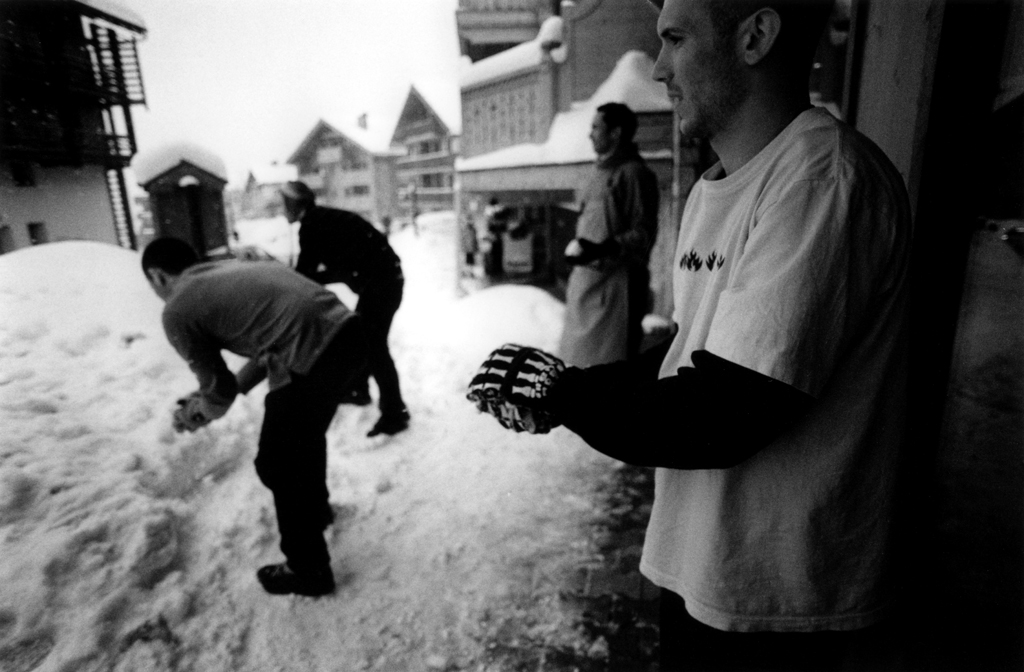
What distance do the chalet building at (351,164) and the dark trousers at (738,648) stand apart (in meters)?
28.9

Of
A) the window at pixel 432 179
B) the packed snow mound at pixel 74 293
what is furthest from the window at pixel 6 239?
the window at pixel 432 179

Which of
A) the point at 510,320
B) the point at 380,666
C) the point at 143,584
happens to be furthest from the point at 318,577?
the point at 510,320

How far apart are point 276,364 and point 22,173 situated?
11668 mm

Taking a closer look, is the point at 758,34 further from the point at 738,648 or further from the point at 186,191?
the point at 186,191

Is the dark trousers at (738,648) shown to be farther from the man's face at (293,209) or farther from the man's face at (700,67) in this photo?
the man's face at (293,209)

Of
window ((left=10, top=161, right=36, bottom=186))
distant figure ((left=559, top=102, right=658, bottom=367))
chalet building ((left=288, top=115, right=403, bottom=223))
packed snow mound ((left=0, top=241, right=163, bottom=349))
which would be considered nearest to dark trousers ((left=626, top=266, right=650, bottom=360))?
distant figure ((left=559, top=102, right=658, bottom=367))

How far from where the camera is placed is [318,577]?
8.84 feet

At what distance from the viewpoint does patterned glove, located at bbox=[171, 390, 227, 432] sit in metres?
2.66

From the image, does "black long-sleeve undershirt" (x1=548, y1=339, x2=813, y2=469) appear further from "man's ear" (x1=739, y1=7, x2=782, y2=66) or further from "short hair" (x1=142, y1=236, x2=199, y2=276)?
"short hair" (x1=142, y1=236, x2=199, y2=276)

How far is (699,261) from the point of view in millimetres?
1131

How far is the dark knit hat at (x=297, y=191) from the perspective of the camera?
4.32 metres

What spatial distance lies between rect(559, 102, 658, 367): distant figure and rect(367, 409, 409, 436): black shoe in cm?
157

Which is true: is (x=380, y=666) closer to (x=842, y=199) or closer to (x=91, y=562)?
(x=91, y=562)

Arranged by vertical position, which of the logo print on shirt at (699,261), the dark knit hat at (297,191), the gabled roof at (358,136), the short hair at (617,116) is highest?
the gabled roof at (358,136)
